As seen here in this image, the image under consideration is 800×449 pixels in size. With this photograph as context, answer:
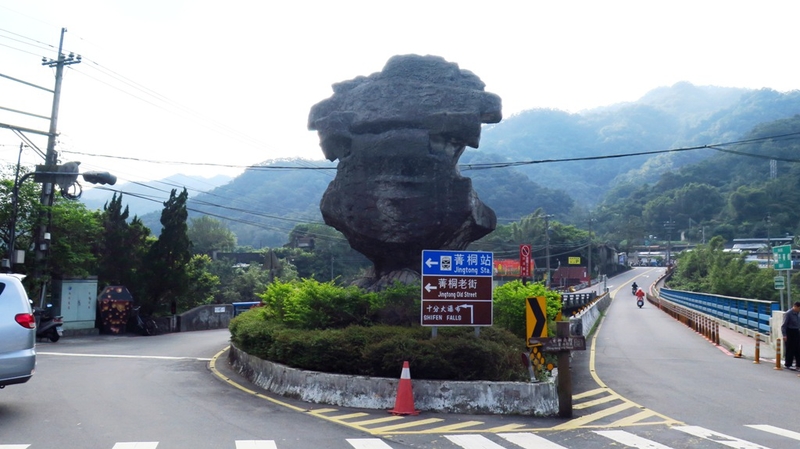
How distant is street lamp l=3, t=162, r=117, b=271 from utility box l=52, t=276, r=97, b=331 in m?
2.21

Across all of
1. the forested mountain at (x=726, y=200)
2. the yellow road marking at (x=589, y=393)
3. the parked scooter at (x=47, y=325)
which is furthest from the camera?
the forested mountain at (x=726, y=200)

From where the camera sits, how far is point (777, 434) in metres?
9.31

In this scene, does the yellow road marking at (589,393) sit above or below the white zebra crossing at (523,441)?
below

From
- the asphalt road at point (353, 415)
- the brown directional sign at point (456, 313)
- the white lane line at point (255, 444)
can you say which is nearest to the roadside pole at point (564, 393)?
the asphalt road at point (353, 415)

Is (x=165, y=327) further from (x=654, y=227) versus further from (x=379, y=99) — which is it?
(x=654, y=227)

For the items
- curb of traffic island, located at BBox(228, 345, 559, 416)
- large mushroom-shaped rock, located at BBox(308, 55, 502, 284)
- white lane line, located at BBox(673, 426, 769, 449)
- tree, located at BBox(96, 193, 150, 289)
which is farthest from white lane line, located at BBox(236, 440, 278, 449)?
tree, located at BBox(96, 193, 150, 289)

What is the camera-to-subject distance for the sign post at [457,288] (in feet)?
39.7

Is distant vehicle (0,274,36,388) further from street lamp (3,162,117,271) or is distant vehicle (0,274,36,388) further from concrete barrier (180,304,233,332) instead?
concrete barrier (180,304,233,332)

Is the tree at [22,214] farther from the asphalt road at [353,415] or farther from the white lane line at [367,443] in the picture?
the white lane line at [367,443]

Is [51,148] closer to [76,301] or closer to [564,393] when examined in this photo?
[76,301]

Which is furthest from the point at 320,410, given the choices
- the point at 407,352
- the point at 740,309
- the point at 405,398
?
the point at 740,309

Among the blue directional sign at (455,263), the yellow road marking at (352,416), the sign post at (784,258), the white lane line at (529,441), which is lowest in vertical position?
the yellow road marking at (352,416)

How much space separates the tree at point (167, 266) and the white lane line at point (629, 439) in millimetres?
23588

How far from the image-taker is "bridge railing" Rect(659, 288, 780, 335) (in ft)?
77.3
